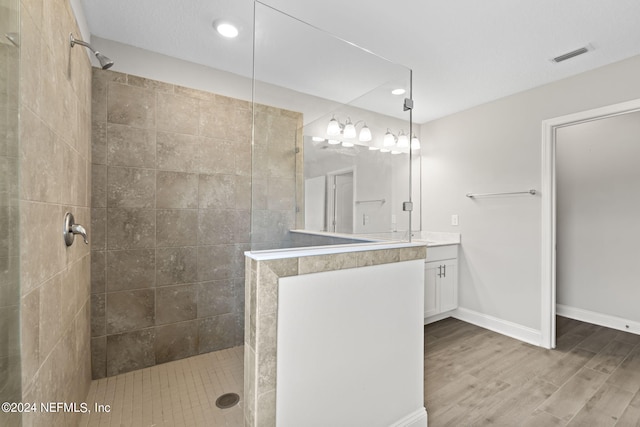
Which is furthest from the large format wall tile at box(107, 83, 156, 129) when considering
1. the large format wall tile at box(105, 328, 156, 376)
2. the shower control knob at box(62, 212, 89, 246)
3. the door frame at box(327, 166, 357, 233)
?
the large format wall tile at box(105, 328, 156, 376)

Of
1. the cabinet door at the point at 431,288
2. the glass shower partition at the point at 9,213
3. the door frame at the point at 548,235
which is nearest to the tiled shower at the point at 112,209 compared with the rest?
the glass shower partition at the point at 9,213

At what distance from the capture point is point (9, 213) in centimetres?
79

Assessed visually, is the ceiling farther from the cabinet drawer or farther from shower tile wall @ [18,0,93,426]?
the cabinet drawer

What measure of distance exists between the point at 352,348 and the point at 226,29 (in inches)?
85.5

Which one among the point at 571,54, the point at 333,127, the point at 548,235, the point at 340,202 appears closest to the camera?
the point at 340,202

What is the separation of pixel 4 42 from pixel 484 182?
3.56 m

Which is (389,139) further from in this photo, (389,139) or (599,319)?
(599,319)

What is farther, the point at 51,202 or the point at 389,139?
the point at 389,139

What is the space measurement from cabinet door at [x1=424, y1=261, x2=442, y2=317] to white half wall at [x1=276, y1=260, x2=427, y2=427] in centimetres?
149

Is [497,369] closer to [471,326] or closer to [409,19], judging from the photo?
[471,326]

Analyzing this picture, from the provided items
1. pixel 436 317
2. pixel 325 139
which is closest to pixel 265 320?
pixel 325 139

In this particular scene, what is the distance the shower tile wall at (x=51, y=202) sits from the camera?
3.08 ft

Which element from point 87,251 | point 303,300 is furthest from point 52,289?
point 303,300

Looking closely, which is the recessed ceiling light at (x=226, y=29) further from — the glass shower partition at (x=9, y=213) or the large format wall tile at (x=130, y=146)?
the glass shower partition at (x=9, y=213)
